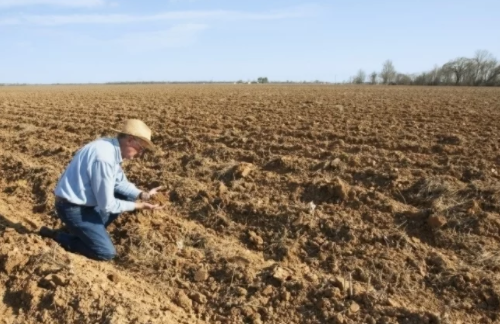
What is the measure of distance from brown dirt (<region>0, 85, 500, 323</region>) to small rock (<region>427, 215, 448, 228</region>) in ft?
0.11

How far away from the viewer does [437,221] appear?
4.46 metres

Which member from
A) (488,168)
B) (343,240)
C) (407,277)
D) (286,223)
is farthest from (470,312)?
(488,168)

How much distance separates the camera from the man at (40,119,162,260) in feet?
13.1

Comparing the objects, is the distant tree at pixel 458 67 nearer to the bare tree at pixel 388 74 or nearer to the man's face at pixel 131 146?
the bare tree at pixel 388 74

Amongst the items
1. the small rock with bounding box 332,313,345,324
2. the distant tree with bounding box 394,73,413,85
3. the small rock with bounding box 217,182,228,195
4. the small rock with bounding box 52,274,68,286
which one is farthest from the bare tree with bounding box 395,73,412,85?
the small rock with bounding box 52,274,68,286

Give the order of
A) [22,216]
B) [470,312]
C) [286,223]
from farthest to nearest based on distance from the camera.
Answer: [22,216], [286,223], [470,312]

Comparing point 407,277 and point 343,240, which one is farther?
point 343,240

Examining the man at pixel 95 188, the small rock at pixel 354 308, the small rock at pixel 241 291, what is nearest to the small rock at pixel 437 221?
the small rock at pixel 354 308

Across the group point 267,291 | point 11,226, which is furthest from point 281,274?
point 11,226

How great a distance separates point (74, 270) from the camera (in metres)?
3.65

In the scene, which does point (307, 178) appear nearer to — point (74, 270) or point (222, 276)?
point (222, 276)

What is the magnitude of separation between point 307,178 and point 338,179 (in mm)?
528

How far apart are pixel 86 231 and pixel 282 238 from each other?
1958mm

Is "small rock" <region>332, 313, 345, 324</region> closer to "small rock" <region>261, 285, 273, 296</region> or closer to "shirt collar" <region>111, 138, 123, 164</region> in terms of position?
"small rock" <region>261, 285, 273, 296</region>
